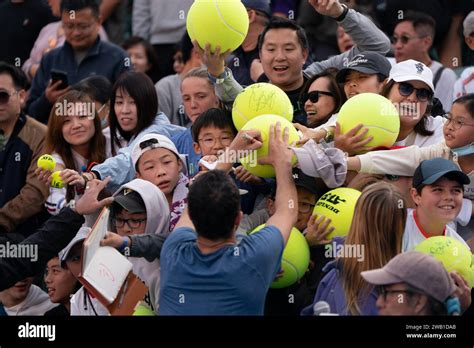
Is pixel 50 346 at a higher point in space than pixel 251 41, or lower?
lower

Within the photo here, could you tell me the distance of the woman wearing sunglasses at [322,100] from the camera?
7.77m

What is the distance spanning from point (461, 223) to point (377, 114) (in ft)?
3.14

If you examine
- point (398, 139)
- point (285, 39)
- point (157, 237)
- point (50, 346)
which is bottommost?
point (50, 346)

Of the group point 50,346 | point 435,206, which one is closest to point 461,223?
point 435,206

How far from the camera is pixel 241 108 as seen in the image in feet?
23.6

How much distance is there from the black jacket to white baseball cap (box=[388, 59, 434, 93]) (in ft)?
6.92

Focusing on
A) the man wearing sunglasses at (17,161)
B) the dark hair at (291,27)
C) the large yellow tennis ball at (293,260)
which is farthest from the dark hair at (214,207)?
the man wearing sunglasses at (17,161)

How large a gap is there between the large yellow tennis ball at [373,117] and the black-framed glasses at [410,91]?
1.38 ft

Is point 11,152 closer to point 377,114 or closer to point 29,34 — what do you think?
point 29,34

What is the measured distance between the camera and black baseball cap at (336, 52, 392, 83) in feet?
25.6

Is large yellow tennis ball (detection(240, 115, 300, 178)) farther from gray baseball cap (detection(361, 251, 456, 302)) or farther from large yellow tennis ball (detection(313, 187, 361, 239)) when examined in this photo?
gray baseball cap (detection(361, 251, 456, 302))

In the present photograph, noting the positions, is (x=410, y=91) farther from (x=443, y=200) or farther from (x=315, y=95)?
(x=443, y=200)

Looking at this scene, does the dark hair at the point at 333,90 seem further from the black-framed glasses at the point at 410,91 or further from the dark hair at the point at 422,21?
the dark hair at the point at 422,21

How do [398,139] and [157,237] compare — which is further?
[398,139]
